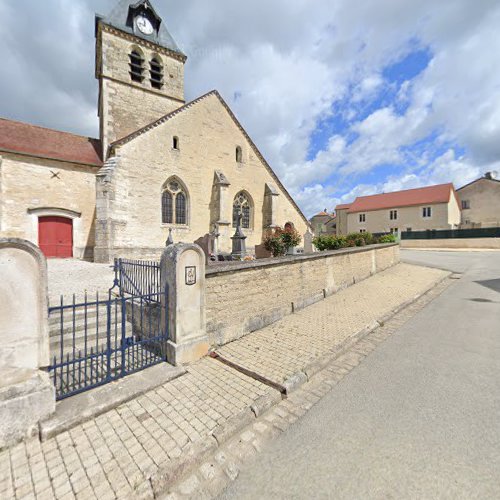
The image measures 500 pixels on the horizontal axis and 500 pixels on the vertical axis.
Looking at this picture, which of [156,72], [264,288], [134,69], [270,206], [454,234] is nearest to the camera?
[264,288]

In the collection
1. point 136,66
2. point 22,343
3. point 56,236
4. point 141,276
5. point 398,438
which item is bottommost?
point 398,438

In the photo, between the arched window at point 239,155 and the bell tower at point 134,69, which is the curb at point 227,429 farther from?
the bell tower at point 134,69

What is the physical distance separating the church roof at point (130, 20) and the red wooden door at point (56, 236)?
13747mm

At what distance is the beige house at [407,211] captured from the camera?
3306 centimetres

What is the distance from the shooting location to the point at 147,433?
2.63 meters

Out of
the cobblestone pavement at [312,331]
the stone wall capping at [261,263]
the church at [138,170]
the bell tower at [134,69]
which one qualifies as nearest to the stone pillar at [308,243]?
the church at [138,170]

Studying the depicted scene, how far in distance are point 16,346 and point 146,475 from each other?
182 cm

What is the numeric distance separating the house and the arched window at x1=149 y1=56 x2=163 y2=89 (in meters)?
33.7

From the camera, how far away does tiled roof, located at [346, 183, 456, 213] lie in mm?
33781

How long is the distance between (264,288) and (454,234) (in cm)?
3369

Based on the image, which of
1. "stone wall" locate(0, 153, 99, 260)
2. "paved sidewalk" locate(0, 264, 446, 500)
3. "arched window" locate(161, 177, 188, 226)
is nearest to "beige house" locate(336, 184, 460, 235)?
"arched window" locate(161, 177, 188, 226)

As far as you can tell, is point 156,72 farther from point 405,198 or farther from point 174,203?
point 405,198

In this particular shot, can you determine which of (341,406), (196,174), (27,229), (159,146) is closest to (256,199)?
(196,174)

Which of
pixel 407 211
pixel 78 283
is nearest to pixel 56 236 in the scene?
pixel 78 283
